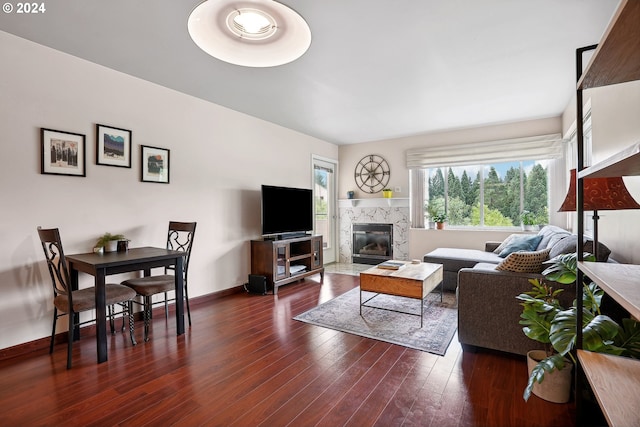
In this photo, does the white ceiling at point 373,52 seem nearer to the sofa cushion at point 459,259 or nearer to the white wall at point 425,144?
the white wall at point 425,144

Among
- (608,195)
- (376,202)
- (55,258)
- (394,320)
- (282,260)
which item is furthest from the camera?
(376,202)

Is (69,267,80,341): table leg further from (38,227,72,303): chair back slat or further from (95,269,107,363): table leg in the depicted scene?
(95,269,107,363): table leg

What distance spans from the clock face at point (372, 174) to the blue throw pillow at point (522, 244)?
257 cm

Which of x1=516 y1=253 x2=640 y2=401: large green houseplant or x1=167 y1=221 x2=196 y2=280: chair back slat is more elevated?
x1=167 y1=221 x2=196 y2=280: chair back slat

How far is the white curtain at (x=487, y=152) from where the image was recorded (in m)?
4.59

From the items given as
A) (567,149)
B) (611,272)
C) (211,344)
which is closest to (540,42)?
(611,272)

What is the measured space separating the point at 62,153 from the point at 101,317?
4.78 feet

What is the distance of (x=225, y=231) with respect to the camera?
411 centimetres

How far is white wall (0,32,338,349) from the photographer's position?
2.42 meters

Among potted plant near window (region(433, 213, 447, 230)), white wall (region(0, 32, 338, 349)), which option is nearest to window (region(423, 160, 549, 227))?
potted plant near window (region(433, 213, 447, 230))

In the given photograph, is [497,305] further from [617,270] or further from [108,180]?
[108,180]

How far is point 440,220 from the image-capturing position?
18.0ft

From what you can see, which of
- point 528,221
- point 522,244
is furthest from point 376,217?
point 522,244

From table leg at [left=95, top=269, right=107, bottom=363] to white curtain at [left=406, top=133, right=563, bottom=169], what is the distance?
4911 millimetres
